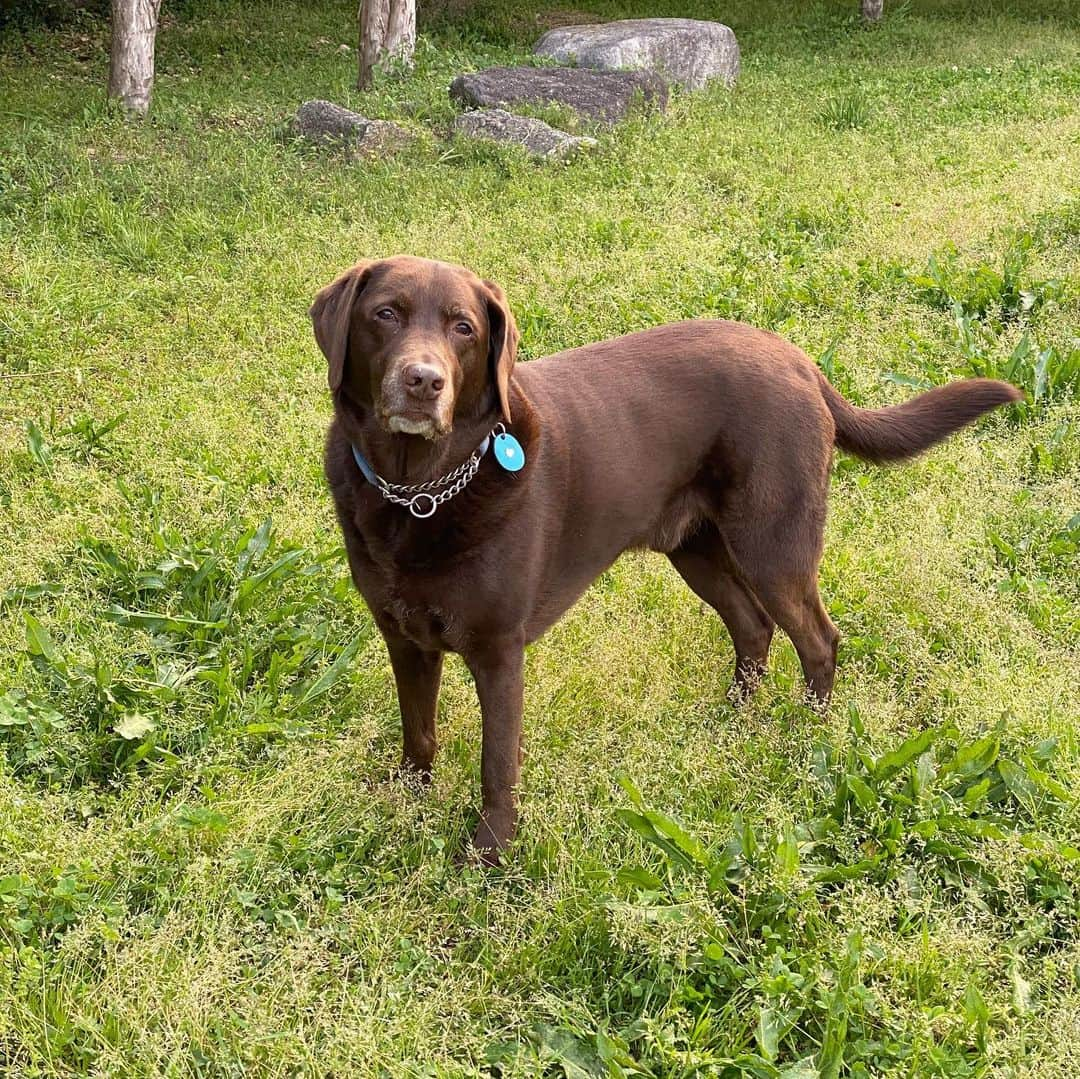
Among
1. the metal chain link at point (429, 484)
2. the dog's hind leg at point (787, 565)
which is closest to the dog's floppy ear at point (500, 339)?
the metal chain link at point (429, 484)

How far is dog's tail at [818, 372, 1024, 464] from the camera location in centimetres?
358

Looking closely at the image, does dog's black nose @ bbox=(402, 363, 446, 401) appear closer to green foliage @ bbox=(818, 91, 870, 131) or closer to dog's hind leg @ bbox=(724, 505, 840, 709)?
dog's hind leg @ bbox=(724, 505, 840, 709)

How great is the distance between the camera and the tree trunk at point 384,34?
429 inches

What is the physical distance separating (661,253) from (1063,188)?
Answer: 308 cm

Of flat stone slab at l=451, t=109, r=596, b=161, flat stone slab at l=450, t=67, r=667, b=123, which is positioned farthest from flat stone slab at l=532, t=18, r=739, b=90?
flat stone slab at l=451, t=109, r=596, b=161

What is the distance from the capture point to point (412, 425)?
2711mm

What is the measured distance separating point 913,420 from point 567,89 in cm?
721

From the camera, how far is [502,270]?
6.62m

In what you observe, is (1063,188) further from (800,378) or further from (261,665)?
(261,665)

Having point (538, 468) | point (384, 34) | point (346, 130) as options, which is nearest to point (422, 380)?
point (538, 468)

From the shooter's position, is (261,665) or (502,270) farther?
(502,270)

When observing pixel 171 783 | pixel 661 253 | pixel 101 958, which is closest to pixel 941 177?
pixel 661 253

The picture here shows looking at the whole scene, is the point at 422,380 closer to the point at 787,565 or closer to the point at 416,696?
the point at 416,696

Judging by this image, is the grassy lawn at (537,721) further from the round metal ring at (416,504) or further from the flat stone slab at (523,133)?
the flat stone slab at (523,133)
